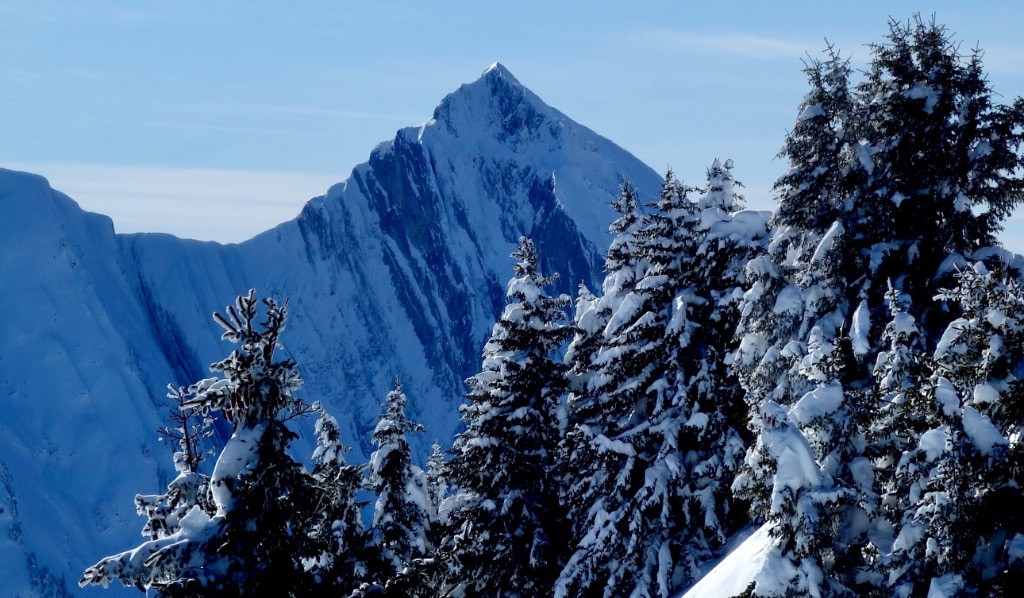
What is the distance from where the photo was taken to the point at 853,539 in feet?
45.1

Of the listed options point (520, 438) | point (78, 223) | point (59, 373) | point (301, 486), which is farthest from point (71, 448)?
point (301, 486)

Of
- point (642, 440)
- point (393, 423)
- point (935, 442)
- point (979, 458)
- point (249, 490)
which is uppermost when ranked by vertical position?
point (249, 490)

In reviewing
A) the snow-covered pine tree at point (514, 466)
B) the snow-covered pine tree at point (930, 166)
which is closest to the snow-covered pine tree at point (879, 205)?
the snow-covered pine tree at point (930, 166)

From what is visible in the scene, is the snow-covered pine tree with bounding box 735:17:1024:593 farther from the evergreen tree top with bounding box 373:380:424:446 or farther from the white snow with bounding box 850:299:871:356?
the evergreen tree top with bounding box 373:380:424:446

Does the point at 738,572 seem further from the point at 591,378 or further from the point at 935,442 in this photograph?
the point at 591,378

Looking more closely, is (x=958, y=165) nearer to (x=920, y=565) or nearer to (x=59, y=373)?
(x=920, y=565)

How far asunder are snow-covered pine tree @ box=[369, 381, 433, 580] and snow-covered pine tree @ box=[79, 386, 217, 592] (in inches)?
448

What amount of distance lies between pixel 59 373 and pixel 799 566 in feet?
571

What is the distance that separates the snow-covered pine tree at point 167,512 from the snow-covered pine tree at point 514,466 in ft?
30.4

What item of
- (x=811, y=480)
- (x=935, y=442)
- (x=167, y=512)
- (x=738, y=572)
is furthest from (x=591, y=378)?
(x=167, y=512)

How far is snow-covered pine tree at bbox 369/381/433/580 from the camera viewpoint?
85.7ft

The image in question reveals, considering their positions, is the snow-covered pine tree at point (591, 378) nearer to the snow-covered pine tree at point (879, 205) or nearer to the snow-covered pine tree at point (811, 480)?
the snow-covered pine tree at point (879, 205)

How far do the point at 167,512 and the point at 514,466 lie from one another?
35.6 ft

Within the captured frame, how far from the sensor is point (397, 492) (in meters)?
26.7
